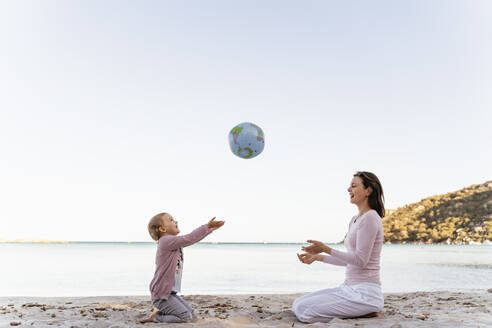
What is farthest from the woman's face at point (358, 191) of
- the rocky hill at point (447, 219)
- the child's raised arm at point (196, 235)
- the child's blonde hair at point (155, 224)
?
the rocky hill at point (447, 219)

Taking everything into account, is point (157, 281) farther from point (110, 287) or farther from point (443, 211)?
point (443, 211)

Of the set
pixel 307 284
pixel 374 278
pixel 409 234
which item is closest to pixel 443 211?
pixel 409 234

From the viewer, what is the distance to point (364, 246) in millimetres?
4707

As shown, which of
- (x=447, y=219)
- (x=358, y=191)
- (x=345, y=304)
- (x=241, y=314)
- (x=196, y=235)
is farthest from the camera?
(x=447, y=219)

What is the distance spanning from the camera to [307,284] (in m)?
11.6

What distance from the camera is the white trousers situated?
480 cm

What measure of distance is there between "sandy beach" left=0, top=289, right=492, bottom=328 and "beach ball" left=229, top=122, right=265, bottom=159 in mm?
2631

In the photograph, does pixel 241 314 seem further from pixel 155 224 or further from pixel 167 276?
pixel 155 224

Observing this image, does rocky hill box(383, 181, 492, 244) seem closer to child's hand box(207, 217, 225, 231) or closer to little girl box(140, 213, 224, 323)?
little girl box(140, 213, 224, 323)

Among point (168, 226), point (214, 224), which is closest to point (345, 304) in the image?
point (214, 224)

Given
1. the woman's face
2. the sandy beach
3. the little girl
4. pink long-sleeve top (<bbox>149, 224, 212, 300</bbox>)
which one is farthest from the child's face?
the woman's face

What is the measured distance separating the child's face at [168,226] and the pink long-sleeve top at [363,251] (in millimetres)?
1949

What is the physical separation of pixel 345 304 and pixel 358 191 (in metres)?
1.40

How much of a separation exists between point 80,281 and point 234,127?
8.41m
